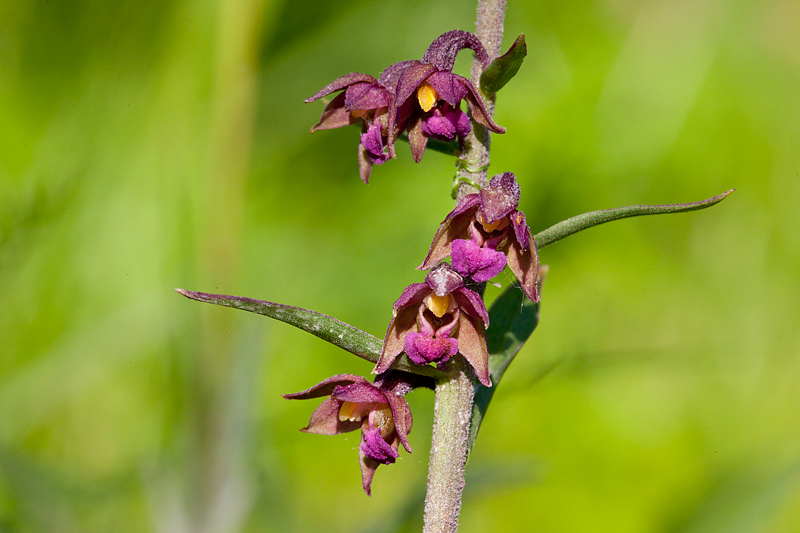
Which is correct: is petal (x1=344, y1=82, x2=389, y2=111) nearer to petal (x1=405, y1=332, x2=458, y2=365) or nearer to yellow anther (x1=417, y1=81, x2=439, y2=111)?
yellow anther (x1=417, y1=81, x2=439, y2=111)

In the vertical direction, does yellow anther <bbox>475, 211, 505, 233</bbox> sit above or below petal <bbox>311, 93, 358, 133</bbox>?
below

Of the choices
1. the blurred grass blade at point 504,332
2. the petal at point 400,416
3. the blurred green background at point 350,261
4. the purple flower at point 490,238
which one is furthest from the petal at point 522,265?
the blurred green background at point 350,261

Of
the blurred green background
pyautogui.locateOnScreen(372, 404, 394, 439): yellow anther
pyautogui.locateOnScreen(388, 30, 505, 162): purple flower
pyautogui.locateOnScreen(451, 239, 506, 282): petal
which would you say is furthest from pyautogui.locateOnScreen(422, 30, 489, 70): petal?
the blurred green background

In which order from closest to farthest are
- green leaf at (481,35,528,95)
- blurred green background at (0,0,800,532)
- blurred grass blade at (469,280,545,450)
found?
1. green leaf at (481,35,528,95)
2. blurred grass blade at (469,280,545,450)
3. blurred green background at (0,0,800,532)

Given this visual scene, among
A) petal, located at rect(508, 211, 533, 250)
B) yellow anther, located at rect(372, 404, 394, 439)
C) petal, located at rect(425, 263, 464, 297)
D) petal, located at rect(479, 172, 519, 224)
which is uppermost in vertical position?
petal, located at rect(479, 172, 519, 224)

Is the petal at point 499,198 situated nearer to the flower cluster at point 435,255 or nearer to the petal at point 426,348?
the flower cluster at point 435,255

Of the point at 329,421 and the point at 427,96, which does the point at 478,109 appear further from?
the point at 329,421

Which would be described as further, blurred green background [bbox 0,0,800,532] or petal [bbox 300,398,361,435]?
blurred green background [bbox 0,0,800,532]

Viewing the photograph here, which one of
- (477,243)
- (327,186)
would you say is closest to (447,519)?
(477,243)
